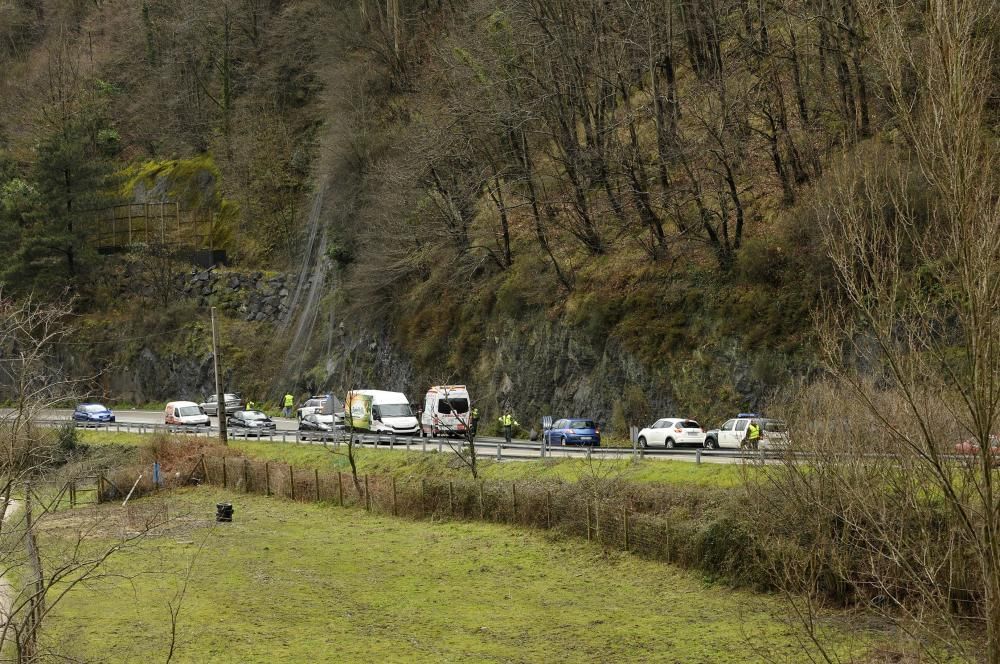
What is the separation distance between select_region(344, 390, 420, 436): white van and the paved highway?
2114 mm

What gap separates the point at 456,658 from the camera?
20172mm

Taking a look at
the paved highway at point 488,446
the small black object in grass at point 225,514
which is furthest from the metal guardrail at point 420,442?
the small black object in grass at point 225,514

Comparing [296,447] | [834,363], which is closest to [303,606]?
[834,363]

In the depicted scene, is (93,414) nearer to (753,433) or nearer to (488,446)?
(488,446)

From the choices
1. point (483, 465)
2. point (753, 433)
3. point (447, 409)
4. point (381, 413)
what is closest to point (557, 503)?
point (753, 433)

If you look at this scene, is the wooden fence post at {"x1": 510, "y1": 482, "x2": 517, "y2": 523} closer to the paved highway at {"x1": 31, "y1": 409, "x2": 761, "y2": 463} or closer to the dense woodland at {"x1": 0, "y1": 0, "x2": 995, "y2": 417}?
the paved highway at {"x1": 31, "y1": 409, "x2": 761, "y2": 463}

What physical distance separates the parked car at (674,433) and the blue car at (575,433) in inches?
127

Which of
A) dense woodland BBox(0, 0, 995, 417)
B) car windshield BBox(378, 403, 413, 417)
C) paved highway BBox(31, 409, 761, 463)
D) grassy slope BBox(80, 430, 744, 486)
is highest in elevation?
dense woodland BBox(0, 0, 995, 417)

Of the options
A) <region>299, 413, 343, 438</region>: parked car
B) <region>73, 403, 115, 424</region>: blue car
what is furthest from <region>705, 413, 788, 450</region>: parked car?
<region>73, 403, 115, 424</region>: blue car

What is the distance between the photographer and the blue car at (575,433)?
39.3 metres

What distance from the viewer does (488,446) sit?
3853 cm

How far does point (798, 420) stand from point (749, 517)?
9.94ft

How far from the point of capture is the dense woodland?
1564 inches

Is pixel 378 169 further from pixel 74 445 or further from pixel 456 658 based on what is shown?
pixel 456 658
